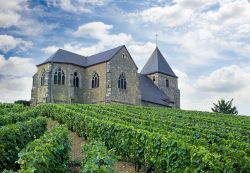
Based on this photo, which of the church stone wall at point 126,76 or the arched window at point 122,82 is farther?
the arched window at point 122,82

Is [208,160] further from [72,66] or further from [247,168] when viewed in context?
[72,66]

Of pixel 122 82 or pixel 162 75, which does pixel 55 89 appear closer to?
pixel 122 82

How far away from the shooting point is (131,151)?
12.9m

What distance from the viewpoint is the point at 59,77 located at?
137ft

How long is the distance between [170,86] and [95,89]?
16.2m

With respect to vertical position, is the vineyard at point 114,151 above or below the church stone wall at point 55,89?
below

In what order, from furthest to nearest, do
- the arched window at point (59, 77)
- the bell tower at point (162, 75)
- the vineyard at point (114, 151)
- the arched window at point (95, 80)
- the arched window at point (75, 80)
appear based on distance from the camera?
1. the bell tower at point (162, 75)
2. the arched window at point (75, 80)
3. the arched window at point (95, 80)
4. the arched window at point (59, 77)
5. the vineyard at point (114, 151)

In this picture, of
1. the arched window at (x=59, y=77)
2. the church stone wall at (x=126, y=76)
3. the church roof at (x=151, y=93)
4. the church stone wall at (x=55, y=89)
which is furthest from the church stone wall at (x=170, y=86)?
the arched window at (x=59, y=77)

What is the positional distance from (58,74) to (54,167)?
34106 millimetres

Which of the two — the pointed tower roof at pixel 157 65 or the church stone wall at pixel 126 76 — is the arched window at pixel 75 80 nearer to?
the church stone wall at pixel 126 76

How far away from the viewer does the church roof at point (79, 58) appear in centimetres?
4253

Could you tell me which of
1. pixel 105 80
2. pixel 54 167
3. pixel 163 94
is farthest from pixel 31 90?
pixel 54 167

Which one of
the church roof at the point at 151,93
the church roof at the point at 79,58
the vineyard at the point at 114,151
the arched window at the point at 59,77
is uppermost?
the church roof at the point at 79,58

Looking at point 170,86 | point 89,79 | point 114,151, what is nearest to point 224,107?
point 170,86
